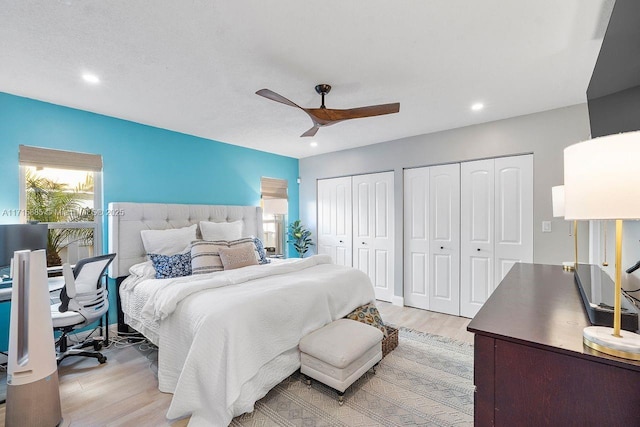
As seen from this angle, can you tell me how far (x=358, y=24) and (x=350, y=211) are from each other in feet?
10.7

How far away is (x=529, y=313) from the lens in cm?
117

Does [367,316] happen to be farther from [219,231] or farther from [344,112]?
[219,231]

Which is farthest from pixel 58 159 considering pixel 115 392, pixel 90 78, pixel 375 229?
pixel 375 229

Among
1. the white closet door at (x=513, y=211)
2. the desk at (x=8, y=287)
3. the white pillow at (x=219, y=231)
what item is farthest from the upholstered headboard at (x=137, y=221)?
the white closet door at (x=513, y=211)

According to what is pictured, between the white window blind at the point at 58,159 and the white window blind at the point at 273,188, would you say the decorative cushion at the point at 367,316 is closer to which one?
the white window blind at the point at 273,188

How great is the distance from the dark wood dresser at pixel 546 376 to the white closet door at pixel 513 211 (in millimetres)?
2435

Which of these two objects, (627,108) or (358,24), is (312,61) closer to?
(358,24)

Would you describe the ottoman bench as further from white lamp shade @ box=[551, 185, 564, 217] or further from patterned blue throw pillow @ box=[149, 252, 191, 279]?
white lamp shade @ box=[551, 185, 564, 217]

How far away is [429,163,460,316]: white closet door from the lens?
12.2ft

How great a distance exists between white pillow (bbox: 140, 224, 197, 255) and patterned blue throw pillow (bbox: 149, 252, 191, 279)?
6.9 inches

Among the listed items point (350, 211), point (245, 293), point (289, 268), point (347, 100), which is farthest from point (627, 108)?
point (350, 211)

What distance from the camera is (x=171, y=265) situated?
111 inches

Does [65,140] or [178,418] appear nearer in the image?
[178,418]

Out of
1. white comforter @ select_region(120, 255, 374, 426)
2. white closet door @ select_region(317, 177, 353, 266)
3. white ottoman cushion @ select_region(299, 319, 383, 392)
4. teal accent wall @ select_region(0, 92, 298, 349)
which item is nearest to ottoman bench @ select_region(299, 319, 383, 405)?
white ottoman cushion @ select_region(299, 319, 383, 392)
